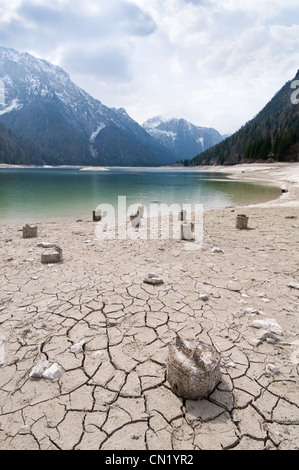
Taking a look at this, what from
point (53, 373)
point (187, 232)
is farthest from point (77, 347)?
point (187, 232)

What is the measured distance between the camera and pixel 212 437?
6.71ft

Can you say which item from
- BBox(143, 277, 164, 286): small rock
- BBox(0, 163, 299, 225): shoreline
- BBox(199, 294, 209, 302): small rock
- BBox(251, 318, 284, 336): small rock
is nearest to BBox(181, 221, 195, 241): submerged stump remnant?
BBox(143, 277, 164, 286): small rock

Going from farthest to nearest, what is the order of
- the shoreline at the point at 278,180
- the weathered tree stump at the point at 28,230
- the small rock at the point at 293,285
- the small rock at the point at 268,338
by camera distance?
the shoreline at the point at 278,180
the weathered tree stump at the point at 28,230
the small rock at the point at 293,285
the small rock at the point at 268,338

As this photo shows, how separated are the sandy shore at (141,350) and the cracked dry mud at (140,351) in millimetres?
13

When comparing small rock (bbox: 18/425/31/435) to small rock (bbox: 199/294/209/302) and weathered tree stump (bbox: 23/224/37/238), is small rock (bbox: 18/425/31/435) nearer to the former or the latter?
small rock (bbox: 199/294/209/302)

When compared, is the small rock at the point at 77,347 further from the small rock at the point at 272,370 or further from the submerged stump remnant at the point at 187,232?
the submerged stump remnant at the point at 187,232

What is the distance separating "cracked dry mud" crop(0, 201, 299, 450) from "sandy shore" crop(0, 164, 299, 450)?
0.04 ft

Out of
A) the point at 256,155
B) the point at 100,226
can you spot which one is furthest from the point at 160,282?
the point at 256,155

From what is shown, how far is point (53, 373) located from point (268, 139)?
98.8m

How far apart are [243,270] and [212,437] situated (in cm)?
406

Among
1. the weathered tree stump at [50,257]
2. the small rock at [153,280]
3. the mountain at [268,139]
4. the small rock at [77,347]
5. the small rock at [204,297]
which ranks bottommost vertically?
the small rock at [77,347]

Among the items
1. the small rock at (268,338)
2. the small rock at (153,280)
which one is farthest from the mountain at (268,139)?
the small rock at (268,338)

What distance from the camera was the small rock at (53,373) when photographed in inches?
104

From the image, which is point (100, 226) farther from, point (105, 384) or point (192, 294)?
point (105, 384)
